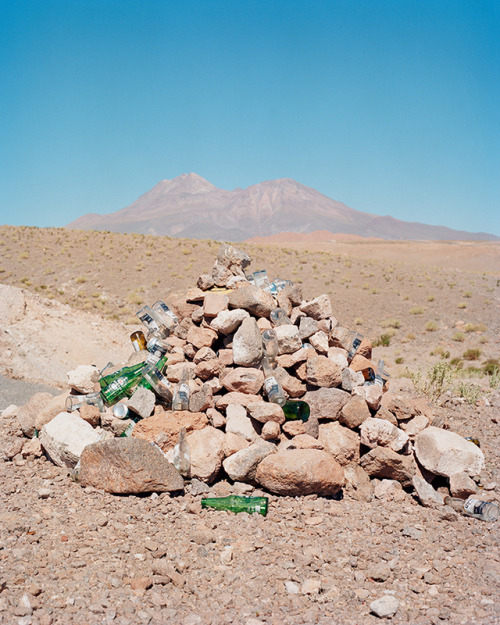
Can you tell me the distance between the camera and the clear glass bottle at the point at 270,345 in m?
5.84

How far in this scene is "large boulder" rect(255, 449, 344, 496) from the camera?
4.47 meters

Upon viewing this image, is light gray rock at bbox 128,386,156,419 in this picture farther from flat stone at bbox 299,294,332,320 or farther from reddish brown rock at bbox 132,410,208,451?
flat stone at bbox 299,294,332,320

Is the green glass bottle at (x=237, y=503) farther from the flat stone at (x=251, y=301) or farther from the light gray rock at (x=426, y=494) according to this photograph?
the flat stone at (x=251, y=301)

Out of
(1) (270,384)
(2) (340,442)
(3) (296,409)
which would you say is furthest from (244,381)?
(2) (340,442)

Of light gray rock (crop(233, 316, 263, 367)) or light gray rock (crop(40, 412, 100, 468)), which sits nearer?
light gray rock (crop(40, 412, 100, 468))

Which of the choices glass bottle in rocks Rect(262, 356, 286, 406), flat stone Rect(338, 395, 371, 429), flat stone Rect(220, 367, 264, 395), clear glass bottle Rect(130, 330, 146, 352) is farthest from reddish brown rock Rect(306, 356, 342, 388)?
clear glass bottle Rect(130, 330, 146, 352)

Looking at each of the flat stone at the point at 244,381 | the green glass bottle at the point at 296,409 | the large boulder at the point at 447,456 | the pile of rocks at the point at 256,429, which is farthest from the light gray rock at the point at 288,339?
the large boulder at the point at 447,456

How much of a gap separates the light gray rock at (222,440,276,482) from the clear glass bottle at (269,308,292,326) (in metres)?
2.01

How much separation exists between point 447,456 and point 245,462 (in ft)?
7.45

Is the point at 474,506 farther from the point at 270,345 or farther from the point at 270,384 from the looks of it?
the point at 270,345

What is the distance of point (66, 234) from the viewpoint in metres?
33.1

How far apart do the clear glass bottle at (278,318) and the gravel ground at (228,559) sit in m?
2.38

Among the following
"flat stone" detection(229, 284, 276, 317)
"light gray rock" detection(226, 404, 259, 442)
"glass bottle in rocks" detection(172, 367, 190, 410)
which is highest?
"flat stone" detection(229, 284, 276, 317)

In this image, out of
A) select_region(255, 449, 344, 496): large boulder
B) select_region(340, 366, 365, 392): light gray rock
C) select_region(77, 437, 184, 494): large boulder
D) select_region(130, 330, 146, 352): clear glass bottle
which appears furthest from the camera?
select_region(130, 330, 146, 352): clear glass bottle
